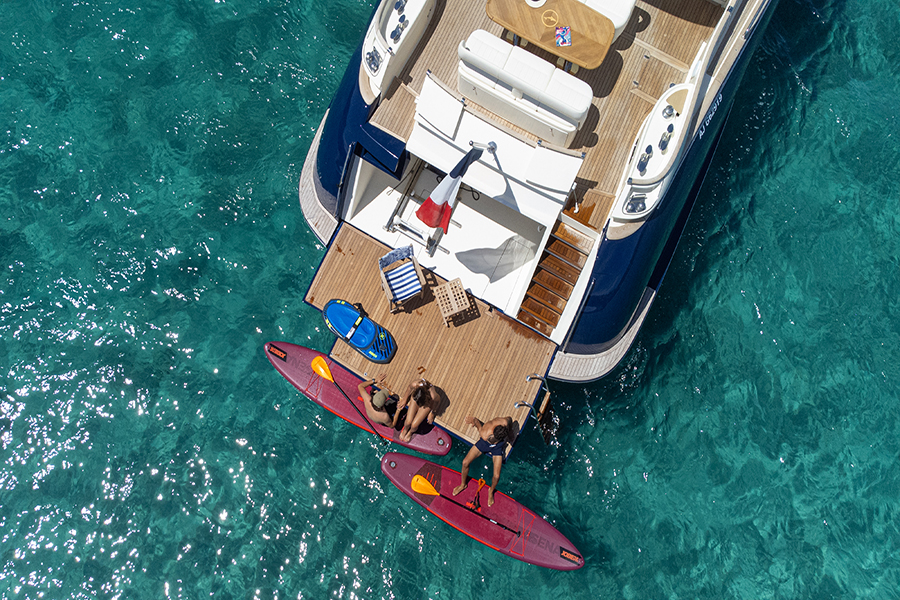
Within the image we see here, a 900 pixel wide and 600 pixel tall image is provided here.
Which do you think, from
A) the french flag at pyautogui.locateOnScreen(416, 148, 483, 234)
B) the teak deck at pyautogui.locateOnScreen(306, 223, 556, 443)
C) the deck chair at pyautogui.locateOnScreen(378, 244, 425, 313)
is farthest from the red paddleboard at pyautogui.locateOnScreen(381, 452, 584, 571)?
the french flag at pyautogui.locateOnScreen(416, 148, 483, 234)

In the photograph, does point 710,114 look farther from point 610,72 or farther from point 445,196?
point 445,196

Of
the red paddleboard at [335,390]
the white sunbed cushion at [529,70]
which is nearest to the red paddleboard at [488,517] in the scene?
the red paddleboard at [335,390]

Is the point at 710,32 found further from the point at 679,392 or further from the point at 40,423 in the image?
the point at 40,423

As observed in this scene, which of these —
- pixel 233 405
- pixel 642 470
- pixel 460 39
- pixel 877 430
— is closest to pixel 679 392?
pixel 642 470

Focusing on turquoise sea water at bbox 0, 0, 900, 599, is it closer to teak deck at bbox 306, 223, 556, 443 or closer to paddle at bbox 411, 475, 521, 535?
paddle at bbox 411, 475, 521, 535

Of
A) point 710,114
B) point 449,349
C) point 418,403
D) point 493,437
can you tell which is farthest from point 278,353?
point 710,114

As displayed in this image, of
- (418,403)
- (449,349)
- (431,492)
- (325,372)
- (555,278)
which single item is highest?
(555,278)

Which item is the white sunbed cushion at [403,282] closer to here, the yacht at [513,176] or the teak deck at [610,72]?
the yacht at [513,176]
